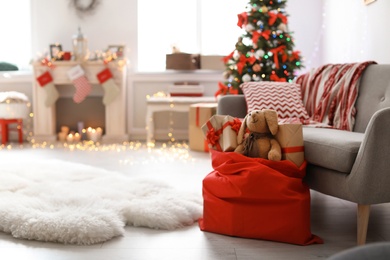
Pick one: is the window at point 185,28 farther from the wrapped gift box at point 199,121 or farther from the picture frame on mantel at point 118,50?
the wrapped gift box at point 199,121

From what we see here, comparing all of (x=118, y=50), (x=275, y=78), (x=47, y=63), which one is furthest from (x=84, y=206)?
(x=118, y=50)

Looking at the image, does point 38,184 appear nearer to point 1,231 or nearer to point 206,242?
point 1,231

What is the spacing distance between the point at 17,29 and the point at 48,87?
0.96 meters

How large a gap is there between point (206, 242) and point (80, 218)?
58 centimetres

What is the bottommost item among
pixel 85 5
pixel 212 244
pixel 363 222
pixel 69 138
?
pixel 69 138

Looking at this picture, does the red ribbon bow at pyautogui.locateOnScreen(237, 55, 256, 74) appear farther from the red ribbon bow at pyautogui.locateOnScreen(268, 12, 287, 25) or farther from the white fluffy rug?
the white fluffy rug

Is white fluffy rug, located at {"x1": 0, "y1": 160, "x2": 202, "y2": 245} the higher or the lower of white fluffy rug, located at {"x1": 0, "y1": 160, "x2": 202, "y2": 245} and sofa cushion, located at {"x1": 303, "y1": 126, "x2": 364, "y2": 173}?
the lower

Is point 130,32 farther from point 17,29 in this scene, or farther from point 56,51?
point 17,29

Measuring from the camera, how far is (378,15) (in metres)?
4.17

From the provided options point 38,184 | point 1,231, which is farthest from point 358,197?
point 38,184

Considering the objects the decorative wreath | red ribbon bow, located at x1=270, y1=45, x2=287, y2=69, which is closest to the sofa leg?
red ribbon bow, located at x1=270, y1=45, x2=287, y2=69

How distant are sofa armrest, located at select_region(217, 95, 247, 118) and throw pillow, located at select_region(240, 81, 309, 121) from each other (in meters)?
0.06

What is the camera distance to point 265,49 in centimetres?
509

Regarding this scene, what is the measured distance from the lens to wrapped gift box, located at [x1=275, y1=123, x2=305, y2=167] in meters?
2.56
